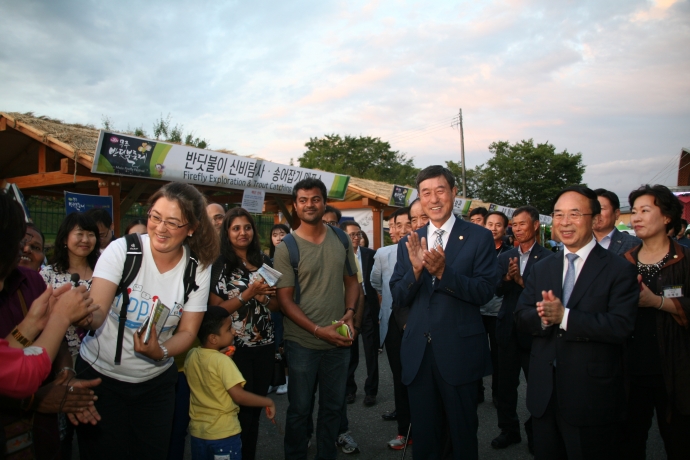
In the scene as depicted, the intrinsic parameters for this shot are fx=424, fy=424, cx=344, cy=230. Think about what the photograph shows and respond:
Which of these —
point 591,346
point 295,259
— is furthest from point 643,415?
point 295,259

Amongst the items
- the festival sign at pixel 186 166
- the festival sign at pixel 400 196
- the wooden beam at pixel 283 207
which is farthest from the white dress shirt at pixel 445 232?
the festival sign at pixel 400 196

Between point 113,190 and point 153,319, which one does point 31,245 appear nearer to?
point 153,319

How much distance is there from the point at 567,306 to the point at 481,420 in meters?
2.39

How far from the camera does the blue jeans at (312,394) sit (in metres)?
3.08

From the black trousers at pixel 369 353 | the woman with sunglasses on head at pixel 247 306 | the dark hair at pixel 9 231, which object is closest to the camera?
the dark hair at pixel 9 231

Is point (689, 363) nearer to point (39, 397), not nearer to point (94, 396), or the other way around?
point (94, 396)

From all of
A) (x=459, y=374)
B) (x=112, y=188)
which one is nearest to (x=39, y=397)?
(x=459, y=374)

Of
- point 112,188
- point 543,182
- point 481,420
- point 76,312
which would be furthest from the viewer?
point 543,182

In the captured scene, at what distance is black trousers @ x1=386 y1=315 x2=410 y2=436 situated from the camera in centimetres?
391

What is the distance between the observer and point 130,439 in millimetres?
2301

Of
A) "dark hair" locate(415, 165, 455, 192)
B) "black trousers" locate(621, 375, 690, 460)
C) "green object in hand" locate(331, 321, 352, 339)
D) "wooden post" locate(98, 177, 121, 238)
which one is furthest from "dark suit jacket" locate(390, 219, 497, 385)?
"wooden post" locate(98, 177, 121, 238)

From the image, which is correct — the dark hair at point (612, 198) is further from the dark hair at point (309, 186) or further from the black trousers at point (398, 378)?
the dark hair at point (309, 186)

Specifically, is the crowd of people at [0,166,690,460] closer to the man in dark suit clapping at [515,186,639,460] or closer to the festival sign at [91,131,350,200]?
the man in dark suit clapping at [515,186,639,460]

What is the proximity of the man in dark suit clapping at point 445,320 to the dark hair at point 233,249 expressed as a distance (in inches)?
47.3
